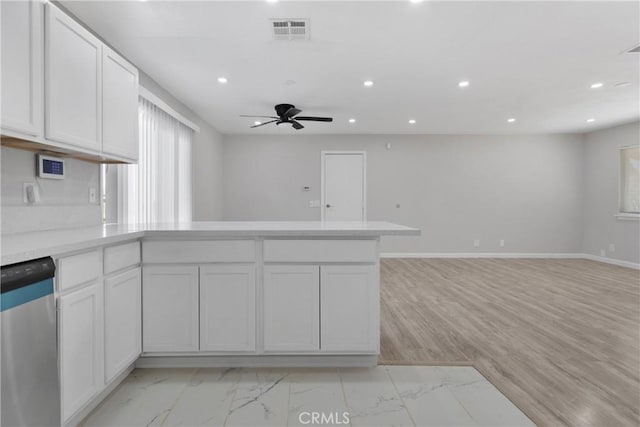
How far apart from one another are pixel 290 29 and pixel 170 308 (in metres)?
2.30

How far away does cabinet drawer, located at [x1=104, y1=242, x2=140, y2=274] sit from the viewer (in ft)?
5.74

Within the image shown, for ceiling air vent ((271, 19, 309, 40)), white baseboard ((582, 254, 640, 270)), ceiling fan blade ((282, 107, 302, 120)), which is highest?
ceiling air vent ((271, 19, 309, 40))

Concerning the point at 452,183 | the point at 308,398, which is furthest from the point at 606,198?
the point at 308,398

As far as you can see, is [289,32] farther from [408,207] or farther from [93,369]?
[408,207]

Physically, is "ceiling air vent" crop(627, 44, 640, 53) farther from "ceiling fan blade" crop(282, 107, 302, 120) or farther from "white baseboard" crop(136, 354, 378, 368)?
"white baseboard" crop(136, 354, 378, 368)

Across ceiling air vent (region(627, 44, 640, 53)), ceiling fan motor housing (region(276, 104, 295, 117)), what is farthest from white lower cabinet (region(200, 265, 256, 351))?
ceiling air vent (region(627, 44, 640, 53))

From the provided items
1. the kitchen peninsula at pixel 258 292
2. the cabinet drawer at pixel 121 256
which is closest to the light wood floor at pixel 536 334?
the kitchen peninsula at pixel 258 292

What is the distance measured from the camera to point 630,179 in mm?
5781

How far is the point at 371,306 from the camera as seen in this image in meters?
2.12

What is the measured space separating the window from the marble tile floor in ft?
19.3

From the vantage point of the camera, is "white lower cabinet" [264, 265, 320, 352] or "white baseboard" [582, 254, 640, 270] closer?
"white lower cabinet" [264, 265, 320, 352]

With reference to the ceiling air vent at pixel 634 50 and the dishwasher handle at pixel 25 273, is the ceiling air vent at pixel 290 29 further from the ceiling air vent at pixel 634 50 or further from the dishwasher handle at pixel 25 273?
the ceiling air vent at pixel 634 50

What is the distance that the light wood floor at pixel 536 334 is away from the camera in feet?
6.11

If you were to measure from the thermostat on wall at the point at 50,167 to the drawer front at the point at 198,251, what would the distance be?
724mm
